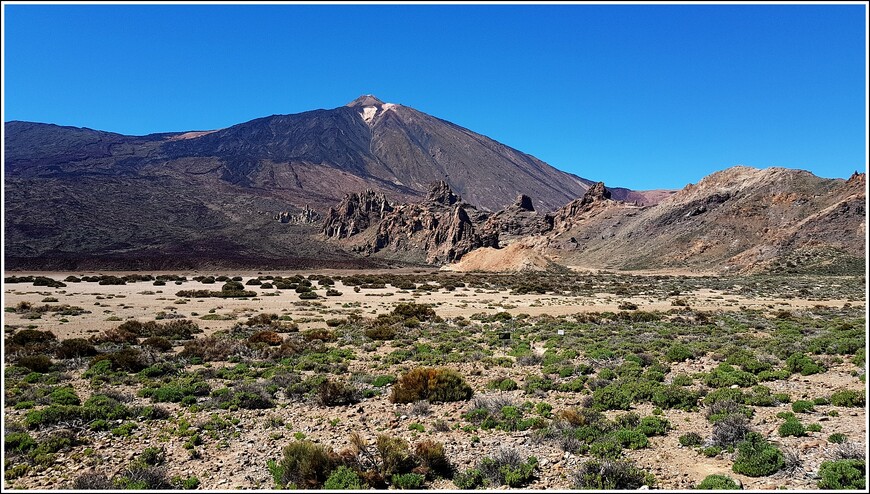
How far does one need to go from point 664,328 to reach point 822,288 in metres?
33.5

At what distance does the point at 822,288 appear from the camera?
44.9m

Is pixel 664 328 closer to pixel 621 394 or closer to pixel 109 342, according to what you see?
pixel 621 394

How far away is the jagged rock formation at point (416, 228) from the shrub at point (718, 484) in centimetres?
10588

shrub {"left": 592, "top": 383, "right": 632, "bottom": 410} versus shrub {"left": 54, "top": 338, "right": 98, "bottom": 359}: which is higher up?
shrub {"left": 592, "top": 383, "right": 632, "bottom": 410}

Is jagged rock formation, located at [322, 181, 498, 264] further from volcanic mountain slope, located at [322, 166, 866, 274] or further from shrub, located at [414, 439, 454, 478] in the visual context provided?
shrub, located at [414, 439, 454, 478]

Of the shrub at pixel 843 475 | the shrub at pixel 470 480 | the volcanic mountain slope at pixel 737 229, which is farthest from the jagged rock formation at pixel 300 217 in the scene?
the shrub at pixel 843 475

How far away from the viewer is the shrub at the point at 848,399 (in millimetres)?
10664

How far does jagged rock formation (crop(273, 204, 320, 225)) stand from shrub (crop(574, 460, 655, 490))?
174 m

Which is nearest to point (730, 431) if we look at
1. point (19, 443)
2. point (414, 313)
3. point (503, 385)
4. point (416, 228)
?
point (503, 385)

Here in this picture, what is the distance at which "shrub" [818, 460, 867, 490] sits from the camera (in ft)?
22.9

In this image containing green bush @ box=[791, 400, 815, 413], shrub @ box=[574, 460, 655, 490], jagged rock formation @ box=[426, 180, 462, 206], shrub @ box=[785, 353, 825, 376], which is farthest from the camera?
jagged rock formation @ box=[426, 180, 462, 206]

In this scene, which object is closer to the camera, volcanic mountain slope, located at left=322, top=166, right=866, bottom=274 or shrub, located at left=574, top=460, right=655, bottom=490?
shrub, located at left=574, top=460, right=655, bottom=490

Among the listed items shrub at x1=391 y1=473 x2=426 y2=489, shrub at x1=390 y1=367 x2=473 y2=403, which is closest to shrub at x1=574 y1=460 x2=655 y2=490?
shrub at x1=391 y1=473 x2=426 y2=489

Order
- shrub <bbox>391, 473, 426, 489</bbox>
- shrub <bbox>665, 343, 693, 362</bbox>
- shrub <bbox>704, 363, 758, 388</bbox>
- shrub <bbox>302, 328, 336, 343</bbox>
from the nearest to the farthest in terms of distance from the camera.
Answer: shrub <bbox>391, 473, 426, 489</bbox>, shrub <bbox>704, 363, 758, 388</bbox>, shrub <bbox>665, 343, 693, 362</bbox>, shrub <bbox>302, 328, 336, 343</bbox>
